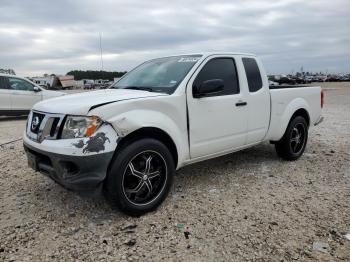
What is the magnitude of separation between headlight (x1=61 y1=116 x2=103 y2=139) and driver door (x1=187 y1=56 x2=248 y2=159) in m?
1.26

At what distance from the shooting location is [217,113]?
15.3 feet

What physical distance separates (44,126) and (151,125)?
3.65 ft

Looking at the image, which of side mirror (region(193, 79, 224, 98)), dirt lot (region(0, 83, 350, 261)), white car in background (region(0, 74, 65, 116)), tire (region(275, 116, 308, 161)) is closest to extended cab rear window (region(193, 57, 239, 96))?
side mirror (region(193, 79, 224, 98))

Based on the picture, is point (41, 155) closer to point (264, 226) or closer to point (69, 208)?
point (69, 208)

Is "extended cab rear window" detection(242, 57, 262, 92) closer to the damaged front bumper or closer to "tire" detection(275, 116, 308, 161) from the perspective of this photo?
"tire" detection(275, 116, 308, 161)

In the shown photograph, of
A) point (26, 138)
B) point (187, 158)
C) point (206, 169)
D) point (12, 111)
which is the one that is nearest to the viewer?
point (26, 138)

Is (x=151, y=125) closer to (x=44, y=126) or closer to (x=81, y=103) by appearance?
(x=81, y=103)

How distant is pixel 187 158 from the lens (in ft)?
14.5

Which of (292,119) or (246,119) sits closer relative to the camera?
(246,119)

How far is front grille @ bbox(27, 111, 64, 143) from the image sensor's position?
144 inches

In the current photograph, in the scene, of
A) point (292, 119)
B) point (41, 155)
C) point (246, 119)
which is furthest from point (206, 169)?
point (41, 155)

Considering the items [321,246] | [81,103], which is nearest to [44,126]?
[81,103]

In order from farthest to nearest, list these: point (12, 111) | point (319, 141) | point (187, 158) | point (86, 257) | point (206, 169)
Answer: point (12, 111) → point (319, 141) → point (206, 169) → point (187, 158) → point (86, 257)

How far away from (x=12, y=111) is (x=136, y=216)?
10775 mm
